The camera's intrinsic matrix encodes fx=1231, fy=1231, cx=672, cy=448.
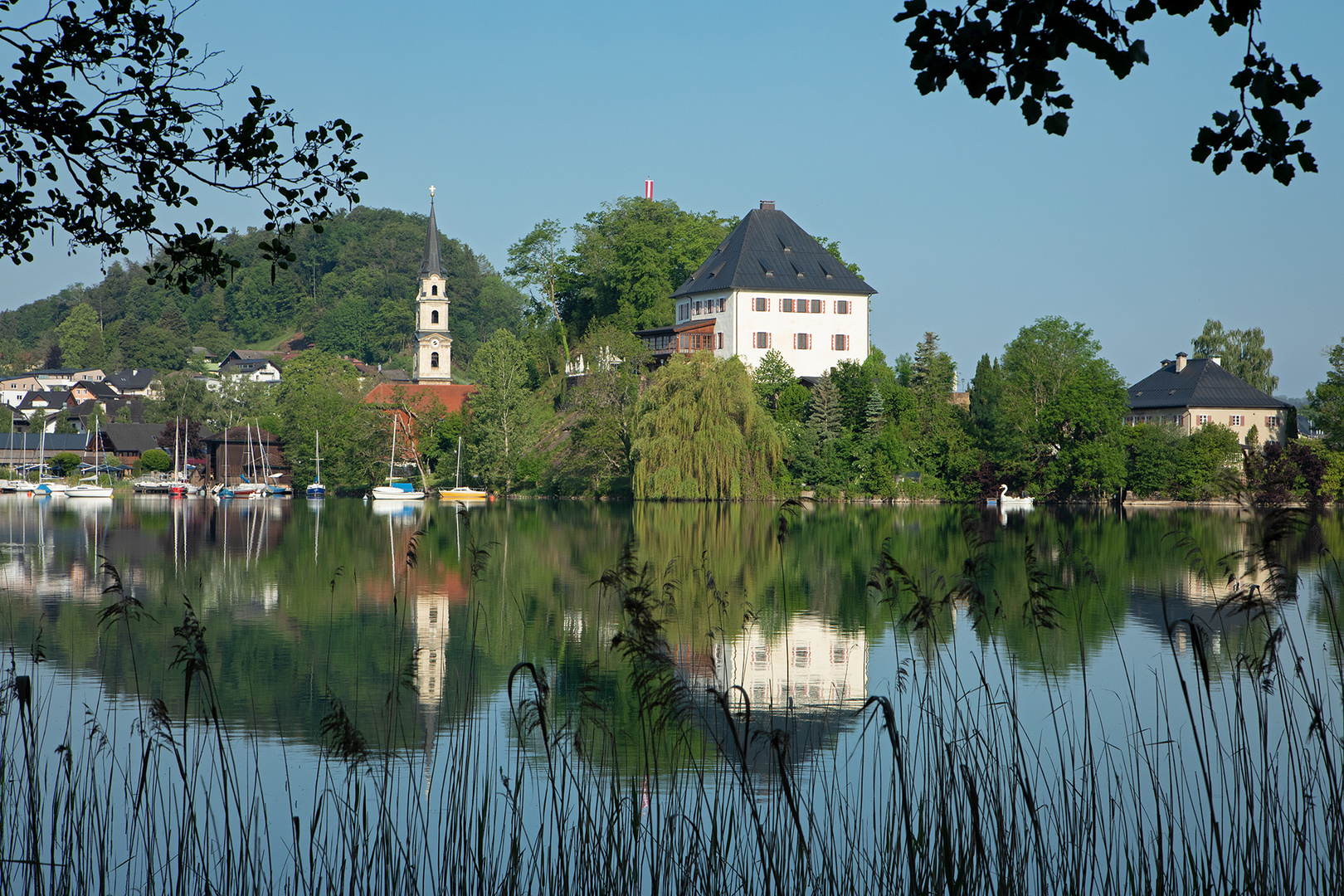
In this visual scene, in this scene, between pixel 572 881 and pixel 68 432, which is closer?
pixel 572 881

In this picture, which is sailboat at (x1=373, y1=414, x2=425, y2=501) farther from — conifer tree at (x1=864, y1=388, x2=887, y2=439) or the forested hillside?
the forested hillside

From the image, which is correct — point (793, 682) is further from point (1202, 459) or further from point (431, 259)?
point (431, 259)

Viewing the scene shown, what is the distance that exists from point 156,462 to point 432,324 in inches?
911

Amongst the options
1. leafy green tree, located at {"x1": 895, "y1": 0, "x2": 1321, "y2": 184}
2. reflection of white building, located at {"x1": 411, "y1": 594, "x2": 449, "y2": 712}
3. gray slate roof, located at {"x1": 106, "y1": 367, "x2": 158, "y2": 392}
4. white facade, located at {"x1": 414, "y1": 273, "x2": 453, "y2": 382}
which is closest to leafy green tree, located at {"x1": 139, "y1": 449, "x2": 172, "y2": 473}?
white facade, located at {"x1": 414, "y1": 273, "x2": 453, "y2": 382}

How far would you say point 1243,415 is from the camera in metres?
70.2

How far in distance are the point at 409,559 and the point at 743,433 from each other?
48837 millimetres

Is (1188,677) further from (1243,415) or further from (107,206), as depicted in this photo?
(1243,415)

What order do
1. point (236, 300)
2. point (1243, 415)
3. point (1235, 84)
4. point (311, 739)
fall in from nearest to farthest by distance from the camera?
1. point (1235, 84)
2. point (311, 739)
3. point (1243, 415)
4. point (236, 300)

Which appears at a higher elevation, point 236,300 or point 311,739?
point 236,300

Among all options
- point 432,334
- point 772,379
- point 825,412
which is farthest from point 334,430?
point 825,412

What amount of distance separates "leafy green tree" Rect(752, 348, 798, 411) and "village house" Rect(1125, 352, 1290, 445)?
21003 mm

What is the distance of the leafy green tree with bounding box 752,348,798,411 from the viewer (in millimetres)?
61750

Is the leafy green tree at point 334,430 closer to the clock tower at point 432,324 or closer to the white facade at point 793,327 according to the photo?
the clock tower at point 432,324

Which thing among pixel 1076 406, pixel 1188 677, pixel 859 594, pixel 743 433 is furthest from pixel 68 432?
pixel 1188 677
